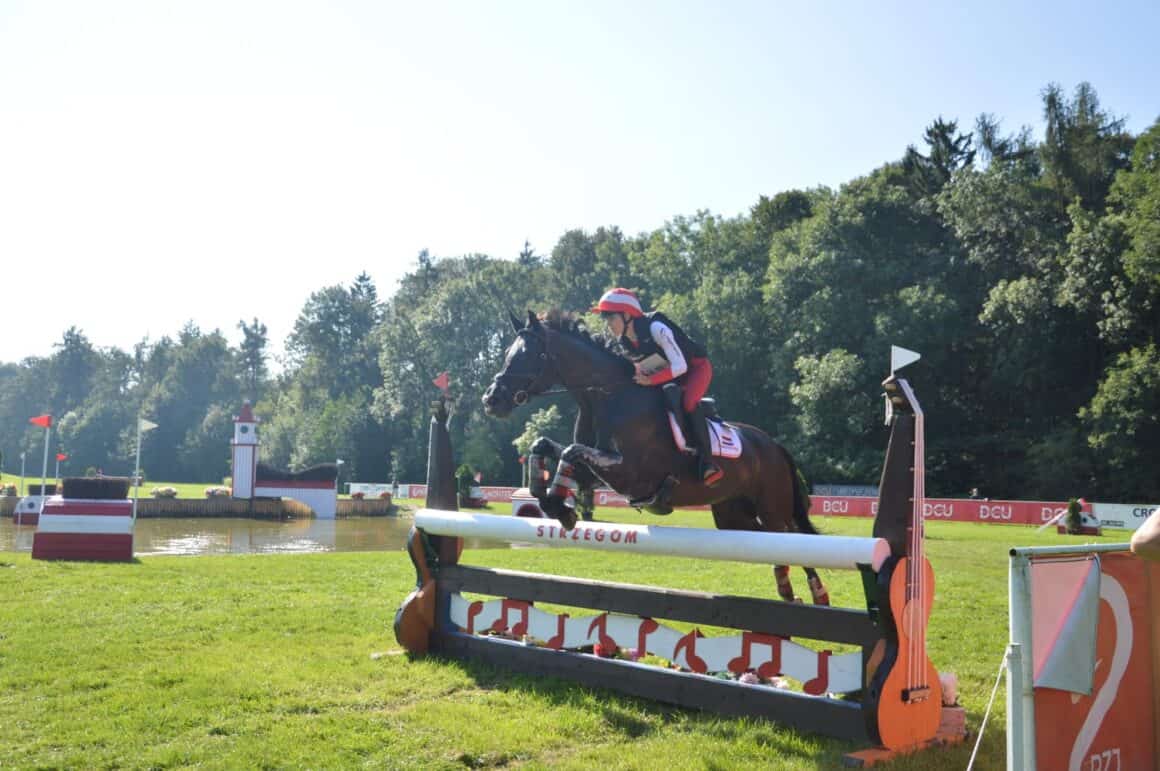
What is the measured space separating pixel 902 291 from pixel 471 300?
27771 millimetres

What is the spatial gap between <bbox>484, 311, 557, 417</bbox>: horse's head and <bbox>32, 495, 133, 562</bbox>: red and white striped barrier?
8604 millimetres

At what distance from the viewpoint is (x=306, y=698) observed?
5.37 metres

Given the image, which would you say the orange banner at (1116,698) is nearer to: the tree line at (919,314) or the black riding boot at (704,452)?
the black riding boot at (704,452)

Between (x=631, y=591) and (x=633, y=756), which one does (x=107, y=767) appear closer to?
(x=633, y=756)

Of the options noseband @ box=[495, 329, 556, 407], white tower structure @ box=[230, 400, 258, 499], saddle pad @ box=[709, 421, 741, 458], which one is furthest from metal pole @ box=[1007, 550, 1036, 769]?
white tower structure @ box=[230, 400, 258, 499]

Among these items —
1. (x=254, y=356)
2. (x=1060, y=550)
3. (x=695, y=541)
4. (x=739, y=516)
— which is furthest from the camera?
(x=254, y=356)

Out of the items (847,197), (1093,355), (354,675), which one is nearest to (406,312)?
(847,197)

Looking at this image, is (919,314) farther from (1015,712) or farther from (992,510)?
(1015,712)

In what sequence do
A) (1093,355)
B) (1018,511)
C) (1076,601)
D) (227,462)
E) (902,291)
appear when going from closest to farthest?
1. (1076,601)
2. (1018,511)
3. (1093,355)
4. (902,291)
5. (227,462)

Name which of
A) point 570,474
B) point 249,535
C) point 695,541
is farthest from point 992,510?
point 570,474

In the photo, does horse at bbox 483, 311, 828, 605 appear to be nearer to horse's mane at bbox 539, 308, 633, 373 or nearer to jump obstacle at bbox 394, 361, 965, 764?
horse's mane at bbox 539, 308, 633, 373

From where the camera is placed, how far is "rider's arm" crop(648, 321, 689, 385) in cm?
568

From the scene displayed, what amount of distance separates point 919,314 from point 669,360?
31.4m

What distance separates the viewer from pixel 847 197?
39.6m
